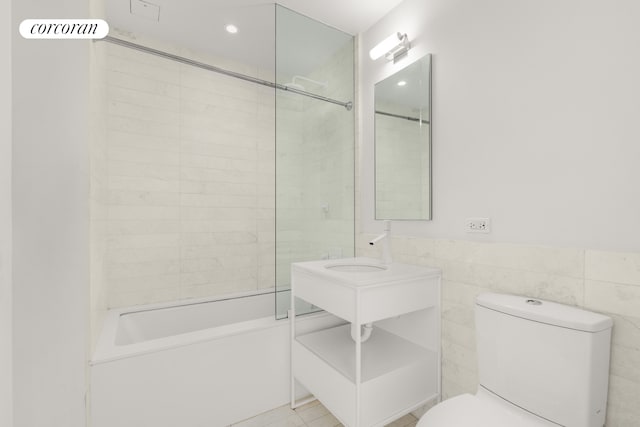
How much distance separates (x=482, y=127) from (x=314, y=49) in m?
1.26

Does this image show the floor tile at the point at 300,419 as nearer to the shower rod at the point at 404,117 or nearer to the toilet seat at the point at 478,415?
the toilet seat at the point at 478,415

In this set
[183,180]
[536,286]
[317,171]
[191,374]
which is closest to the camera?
[536,286]

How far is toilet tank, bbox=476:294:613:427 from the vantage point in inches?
36.9

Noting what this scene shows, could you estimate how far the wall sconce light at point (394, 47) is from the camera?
1743mm

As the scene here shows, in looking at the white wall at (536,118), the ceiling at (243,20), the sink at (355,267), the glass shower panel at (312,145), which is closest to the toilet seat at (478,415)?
the white wall at (536,118)

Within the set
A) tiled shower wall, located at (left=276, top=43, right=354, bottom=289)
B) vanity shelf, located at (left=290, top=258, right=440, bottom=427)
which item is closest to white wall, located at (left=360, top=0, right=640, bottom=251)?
vanity shelf, located at (left=290, top=258, right=440, bottom=427)

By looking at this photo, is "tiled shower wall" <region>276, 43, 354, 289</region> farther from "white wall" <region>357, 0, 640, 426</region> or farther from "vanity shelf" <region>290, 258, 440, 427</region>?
"white wall" <region>357, 0, 640, 426</region>

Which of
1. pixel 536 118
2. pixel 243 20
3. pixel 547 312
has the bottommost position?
pixel 547 312

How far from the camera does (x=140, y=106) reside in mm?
2236

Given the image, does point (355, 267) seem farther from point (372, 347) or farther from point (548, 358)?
point (548, 358)

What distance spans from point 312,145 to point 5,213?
1.59m

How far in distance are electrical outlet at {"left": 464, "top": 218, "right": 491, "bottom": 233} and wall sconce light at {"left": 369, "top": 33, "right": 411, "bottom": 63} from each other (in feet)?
3.61

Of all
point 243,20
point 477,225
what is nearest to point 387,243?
point 477,225

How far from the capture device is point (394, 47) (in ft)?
5.90
